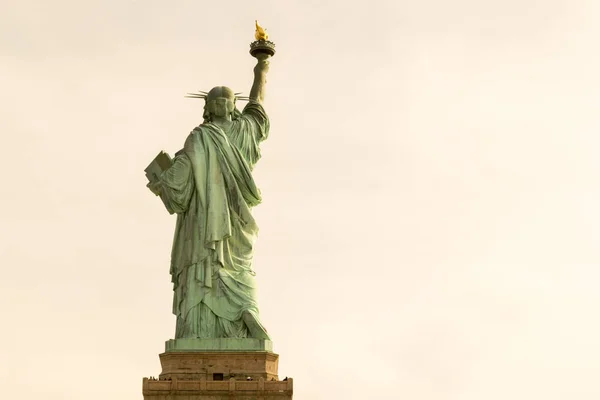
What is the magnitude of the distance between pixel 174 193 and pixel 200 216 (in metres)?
0.99

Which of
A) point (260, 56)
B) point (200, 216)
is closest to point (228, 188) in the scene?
point (200, 216)

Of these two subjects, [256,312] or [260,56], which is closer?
[256,312]

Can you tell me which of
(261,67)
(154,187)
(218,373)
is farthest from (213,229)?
(261,67)

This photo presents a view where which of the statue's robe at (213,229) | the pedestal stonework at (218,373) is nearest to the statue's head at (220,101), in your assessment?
the statue's robe at (213,229)

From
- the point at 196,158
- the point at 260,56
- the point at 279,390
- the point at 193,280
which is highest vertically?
the point at 260,56

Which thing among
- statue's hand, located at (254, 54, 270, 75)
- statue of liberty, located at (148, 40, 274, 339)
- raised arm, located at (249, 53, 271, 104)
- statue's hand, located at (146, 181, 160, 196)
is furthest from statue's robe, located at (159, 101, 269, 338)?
statue's hand, located at (254, 54, 270, 75)

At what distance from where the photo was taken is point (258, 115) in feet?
148

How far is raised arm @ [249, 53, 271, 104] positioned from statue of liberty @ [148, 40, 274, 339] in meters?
0.75

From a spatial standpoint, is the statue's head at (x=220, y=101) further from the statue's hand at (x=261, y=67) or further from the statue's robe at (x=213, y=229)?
the statue's hand at (x=261, y=67)

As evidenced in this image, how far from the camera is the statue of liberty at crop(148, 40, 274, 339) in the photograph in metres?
42.9

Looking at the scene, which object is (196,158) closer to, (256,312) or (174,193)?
(174,193)

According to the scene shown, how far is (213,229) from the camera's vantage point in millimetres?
43438

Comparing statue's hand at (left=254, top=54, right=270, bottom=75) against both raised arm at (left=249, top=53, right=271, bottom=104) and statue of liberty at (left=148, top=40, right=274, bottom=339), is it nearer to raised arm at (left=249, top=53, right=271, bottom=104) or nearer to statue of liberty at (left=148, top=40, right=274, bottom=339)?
raised arm at (left=249, top=53, right=271, bottom=104)

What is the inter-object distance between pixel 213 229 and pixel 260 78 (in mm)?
5109
